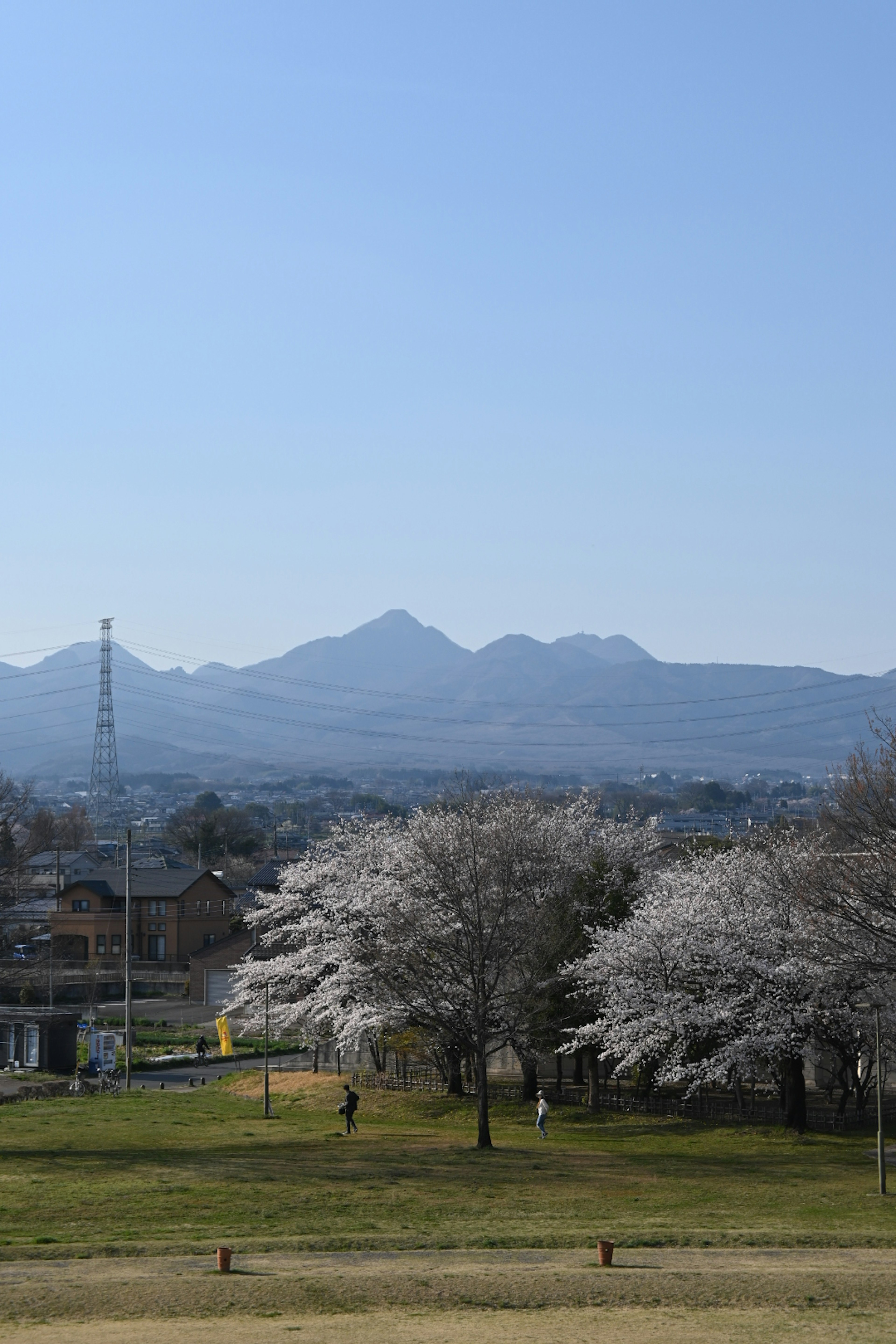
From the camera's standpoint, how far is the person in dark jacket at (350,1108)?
123 ft

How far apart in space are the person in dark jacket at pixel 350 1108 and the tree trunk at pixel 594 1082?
780cm

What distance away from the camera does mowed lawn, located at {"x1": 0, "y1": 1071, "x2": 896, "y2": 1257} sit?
22.6 m

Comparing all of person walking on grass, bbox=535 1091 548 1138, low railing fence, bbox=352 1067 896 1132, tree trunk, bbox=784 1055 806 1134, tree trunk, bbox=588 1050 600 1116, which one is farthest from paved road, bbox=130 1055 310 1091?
tree trunk, bbox=784 1055 806 1134

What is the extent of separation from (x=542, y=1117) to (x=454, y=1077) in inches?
440

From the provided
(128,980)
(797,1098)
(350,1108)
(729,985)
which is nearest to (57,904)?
(128,980)

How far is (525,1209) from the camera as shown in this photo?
25438 mm

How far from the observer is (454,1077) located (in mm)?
46344

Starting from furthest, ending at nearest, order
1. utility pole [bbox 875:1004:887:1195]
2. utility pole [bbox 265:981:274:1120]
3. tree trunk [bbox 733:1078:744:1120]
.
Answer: utility pole [bbox 265:981:274:1120], tree trunk [bbox 733:1078:744:1120], utility pole [bbox 875:1004:887:1195]

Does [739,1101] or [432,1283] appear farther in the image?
[739,1101]

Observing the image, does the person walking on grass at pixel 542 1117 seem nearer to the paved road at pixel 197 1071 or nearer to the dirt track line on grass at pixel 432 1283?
the dirt track line on grass at pixel 432 1283

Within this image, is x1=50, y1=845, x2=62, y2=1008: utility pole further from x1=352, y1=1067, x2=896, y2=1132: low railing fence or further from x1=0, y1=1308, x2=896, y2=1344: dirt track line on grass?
x1=0, y1=1308, x2=896, y2=1344: dirt track line on grass

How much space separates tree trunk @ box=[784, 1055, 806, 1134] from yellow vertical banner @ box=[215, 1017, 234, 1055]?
3223 centimetres

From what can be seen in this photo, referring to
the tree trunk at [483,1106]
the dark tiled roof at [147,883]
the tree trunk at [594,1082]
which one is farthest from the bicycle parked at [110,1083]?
the dark tiled roof at [147,883]

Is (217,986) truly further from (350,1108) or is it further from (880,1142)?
(880,1142)
